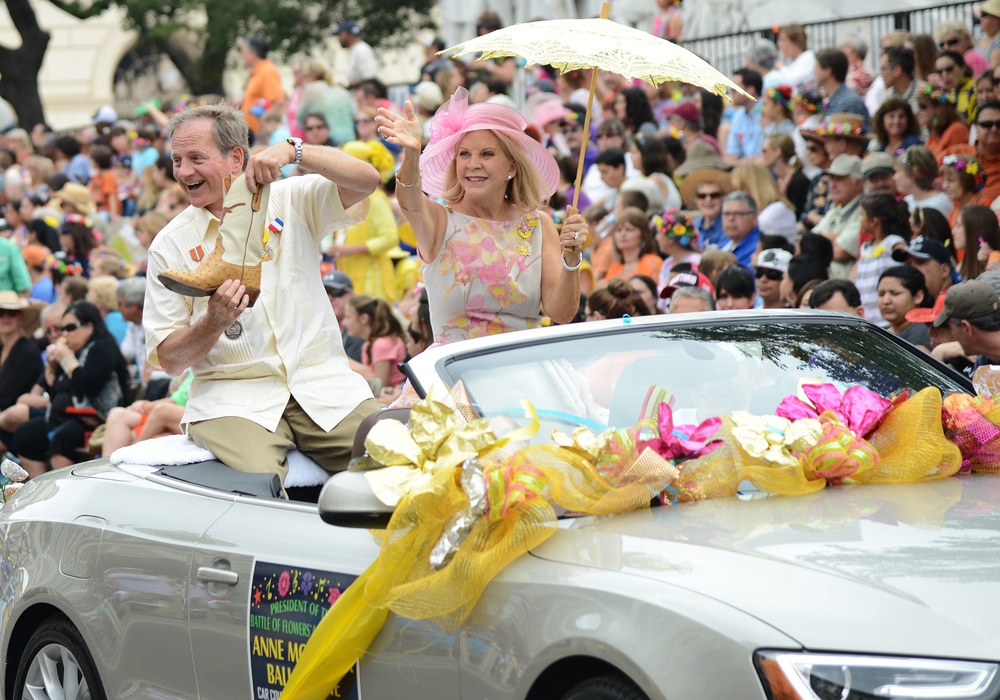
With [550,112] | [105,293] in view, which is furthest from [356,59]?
[105,293]

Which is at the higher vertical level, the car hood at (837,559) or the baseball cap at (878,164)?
the baseball cap at (878,164)

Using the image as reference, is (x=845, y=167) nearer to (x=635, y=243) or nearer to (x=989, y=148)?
(x=989, y=148)

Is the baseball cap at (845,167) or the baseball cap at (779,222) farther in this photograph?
the baseball cap at (779,222)

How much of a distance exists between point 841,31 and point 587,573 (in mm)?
13521

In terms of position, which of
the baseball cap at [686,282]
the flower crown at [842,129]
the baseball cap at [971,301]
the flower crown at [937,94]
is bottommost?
the baseball cap at [686,282]

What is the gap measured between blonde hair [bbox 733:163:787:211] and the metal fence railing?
3826 mm

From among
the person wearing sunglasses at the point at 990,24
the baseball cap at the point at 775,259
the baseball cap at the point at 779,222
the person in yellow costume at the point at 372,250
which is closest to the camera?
the baseball cap at the point at 775,259

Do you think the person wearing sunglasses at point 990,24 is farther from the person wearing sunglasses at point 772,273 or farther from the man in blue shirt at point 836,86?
the person wearing sunglasses at point 772,273

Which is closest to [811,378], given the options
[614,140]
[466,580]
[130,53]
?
[466,580]

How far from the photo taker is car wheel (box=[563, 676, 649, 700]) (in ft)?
9.85

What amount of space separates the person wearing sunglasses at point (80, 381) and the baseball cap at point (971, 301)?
21.4ft

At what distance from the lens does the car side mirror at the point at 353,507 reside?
11.4 ft

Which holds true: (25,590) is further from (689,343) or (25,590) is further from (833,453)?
(833,453)

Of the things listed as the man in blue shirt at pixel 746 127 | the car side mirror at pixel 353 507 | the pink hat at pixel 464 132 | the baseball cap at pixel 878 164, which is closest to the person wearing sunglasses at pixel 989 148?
the baseball cap at pixel 878 164
